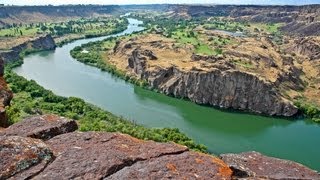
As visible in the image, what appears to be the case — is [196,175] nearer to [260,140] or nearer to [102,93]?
[260,140]

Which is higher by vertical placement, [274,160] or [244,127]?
[274,160]

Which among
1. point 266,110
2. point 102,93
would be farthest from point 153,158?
point 102,93

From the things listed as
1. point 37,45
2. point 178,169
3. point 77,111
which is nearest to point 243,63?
point 77,111

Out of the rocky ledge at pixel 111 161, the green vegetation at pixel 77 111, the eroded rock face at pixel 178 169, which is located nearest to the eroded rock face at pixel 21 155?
the rocky ledge at pixel 111 161

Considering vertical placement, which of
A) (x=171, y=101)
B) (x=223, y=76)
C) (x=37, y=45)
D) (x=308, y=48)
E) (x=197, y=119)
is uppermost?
(x=308, y=48)

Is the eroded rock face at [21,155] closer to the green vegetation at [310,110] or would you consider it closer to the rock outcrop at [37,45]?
the green vegetation at [310,110]

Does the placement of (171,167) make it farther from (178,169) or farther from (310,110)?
(310,110)
